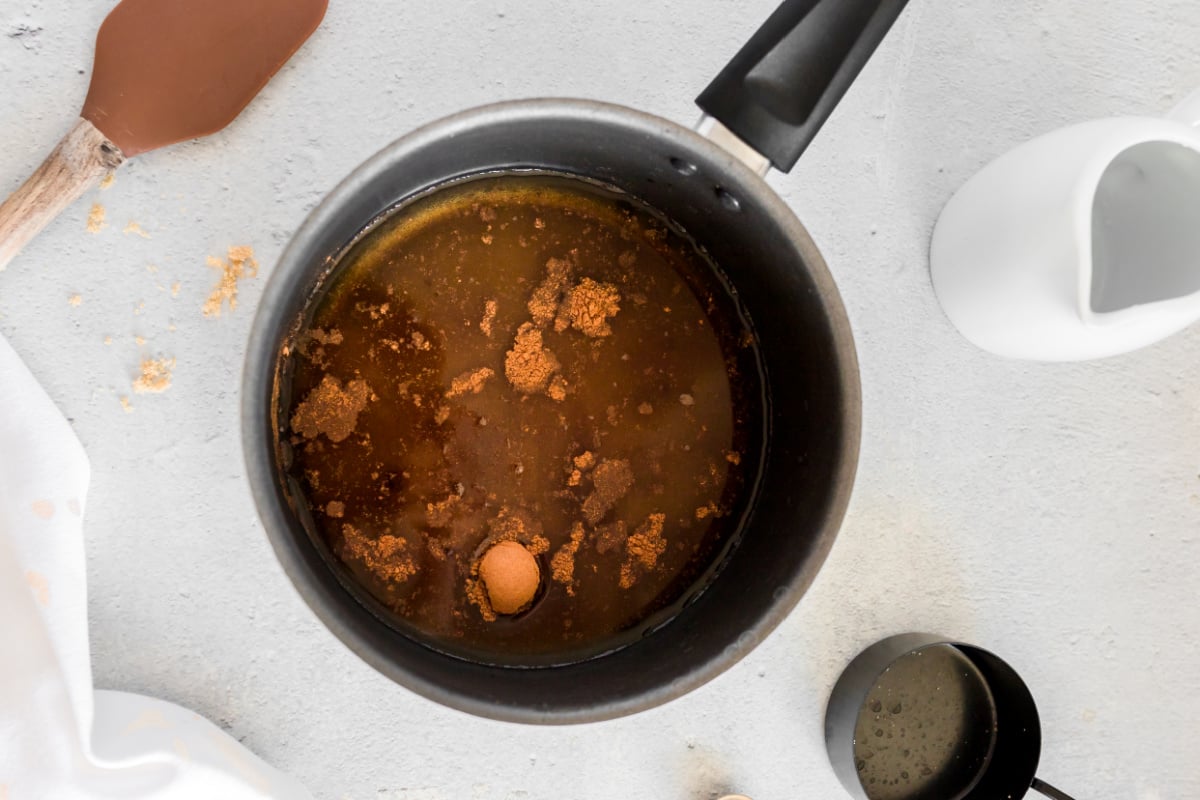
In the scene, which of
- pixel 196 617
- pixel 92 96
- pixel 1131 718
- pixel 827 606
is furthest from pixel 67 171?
pixel 1131 718

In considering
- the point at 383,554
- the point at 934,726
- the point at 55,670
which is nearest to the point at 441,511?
the point at 383,554

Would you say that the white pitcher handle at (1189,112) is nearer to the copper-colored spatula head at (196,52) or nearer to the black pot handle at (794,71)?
the black pot handle at (794,71)

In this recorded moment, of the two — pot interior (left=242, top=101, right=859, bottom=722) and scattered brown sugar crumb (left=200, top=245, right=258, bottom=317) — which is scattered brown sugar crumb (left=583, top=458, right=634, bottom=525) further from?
scattered brown sugar crumb (left=200, top=245, right=258, bottom=317)

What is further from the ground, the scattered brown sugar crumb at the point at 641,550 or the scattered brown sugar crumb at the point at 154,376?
the scattered brown sugar crumb at the point at 154,376

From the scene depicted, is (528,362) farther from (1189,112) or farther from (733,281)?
(1189,112)

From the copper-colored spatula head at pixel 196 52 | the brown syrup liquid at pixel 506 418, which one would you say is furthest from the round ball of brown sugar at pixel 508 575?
the copper-colored spatula head at pixel 196 52

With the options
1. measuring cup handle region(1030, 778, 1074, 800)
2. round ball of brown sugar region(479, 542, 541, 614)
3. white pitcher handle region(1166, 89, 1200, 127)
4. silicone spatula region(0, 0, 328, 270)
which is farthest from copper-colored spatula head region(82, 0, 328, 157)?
measuring cup handle region(1030, 778, 1074, 800)
